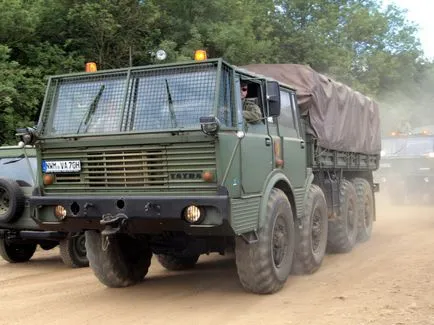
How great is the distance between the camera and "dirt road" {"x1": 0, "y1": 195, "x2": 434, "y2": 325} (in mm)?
5832

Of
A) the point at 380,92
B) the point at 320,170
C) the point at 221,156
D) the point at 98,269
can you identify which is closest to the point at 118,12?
the point at 320,170

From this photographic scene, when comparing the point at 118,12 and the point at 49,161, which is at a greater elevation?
the point at 118,12

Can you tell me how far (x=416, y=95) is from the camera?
37688 mm

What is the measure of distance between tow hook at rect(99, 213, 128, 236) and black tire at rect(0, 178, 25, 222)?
3.20 meters

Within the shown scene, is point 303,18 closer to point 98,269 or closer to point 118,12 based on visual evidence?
point 118,12

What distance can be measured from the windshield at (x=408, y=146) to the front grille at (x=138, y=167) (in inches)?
574

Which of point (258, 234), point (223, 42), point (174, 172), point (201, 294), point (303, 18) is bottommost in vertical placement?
point (201, 294)

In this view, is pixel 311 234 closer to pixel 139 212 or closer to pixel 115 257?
pixel 115 257

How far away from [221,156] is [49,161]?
193 cm

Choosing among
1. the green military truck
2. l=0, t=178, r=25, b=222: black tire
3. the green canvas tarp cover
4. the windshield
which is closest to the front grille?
the green military truck

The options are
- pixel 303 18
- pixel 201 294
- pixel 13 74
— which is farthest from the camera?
pixel 303 18

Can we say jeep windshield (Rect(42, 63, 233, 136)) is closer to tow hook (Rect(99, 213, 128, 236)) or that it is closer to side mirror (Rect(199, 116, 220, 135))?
side mirror (Rect(199, 116, 220, 135))

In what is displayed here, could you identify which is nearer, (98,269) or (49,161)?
(49,161)

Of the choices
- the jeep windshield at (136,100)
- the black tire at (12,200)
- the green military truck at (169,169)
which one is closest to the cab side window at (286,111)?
the green military truck at (169,169)
